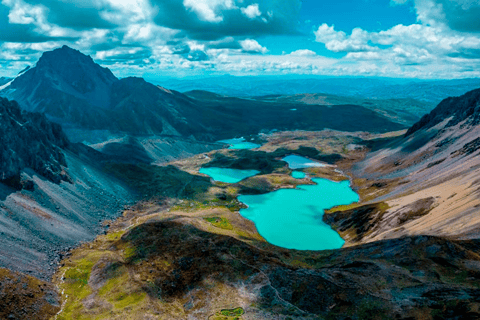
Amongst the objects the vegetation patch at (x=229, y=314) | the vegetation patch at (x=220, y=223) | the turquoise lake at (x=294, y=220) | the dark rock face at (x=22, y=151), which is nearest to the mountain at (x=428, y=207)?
the turquoise lake at (x=294, y=220)

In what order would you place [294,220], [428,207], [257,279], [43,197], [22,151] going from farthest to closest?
[294,220] < [22,151] < [43,197] < [428,207] < [257,279]

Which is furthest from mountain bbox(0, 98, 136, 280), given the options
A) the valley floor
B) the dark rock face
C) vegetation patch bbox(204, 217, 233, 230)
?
vegetation patch bbox(204, 217, 233, 230)

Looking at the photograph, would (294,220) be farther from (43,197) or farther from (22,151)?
(22,151)

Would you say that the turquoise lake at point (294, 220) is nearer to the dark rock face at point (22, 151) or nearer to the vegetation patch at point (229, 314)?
the vegetation patch at point (229, 314)

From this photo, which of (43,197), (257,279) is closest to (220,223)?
(257,279)

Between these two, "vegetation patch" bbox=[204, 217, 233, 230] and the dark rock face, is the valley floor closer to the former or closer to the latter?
"vegetation patch" bbox=[204, 217, 233, 230]
